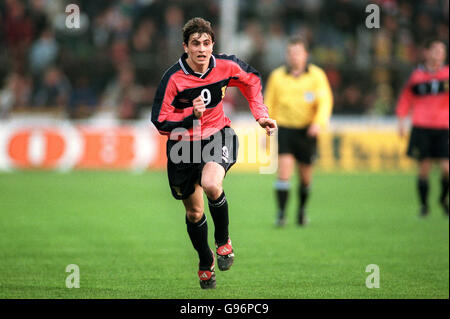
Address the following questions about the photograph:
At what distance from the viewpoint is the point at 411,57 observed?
22.1 metres

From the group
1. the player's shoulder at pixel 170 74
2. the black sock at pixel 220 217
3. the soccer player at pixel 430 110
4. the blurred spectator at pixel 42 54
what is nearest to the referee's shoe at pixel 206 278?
the black sock at pixel 220 217

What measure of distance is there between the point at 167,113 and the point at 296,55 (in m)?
4.74

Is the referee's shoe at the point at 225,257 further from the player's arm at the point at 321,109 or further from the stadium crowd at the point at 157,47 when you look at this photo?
the stadium crowd at the point at 157,47

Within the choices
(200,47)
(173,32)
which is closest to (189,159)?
(200,47)

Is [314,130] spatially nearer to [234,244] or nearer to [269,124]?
[234,244]

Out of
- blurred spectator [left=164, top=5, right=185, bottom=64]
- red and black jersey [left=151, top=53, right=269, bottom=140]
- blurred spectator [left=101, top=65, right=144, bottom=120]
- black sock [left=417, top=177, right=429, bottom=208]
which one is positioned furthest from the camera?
blurred spectator [left=164, top=5, right=185, bottom=64]

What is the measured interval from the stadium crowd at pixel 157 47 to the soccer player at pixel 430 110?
8.39 metres

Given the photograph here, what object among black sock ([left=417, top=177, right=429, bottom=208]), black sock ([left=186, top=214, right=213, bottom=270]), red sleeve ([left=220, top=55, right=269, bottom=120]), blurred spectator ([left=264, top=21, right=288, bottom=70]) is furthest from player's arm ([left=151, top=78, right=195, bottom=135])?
blurred spectator ([left=264, top=21, right=288, bottom=70])

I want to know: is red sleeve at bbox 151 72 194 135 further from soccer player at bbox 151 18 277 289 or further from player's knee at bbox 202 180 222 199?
player's knee at bbox 202 180 222 199

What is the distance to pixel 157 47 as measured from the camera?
21.2 metres

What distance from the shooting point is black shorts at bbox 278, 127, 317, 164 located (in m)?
11.2

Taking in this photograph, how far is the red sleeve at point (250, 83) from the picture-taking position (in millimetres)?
6906

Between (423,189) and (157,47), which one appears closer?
(423,189)

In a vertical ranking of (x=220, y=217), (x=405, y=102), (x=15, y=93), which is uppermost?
(x=15, y=93)
